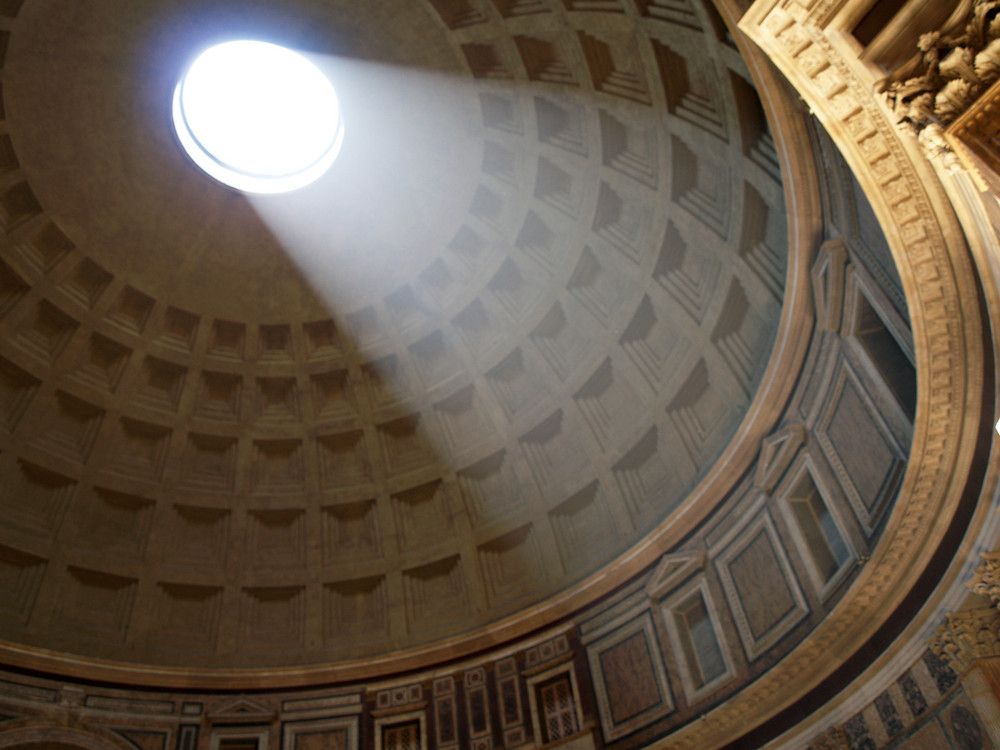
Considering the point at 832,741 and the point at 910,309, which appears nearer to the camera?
the point at 910,309

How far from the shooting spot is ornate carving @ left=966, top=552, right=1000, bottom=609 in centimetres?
938

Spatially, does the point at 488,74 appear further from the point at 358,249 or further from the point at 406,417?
the point at 406,417

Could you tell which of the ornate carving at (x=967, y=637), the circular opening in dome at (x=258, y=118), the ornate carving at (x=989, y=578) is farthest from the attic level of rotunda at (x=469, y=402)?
the ornate carving at (x=989, y=578)

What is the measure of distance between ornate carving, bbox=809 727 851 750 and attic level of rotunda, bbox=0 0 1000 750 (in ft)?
0.14

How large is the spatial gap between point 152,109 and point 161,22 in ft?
7.41

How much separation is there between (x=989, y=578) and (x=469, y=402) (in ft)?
46.1

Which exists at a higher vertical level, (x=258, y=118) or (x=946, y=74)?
(x=258, y=118)

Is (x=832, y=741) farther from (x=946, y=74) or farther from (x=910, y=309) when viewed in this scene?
(x=946, y=74)

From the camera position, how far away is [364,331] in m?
22.5

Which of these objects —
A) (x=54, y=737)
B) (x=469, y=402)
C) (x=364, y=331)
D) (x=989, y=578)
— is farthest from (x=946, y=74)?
(x=54, y=737)

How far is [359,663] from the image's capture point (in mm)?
19125

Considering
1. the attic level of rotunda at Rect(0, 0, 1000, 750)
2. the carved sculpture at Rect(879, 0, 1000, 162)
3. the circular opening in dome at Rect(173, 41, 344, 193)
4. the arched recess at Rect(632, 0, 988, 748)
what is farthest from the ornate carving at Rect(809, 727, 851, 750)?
the circular opening in dome at Rect(173, 41, 344, 193)

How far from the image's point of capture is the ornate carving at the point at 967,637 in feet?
31.8

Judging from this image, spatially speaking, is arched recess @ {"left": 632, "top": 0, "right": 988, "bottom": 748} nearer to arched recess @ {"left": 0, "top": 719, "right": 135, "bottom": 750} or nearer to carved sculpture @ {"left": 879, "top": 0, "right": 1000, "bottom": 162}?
carved sculpture @ {"left": 879, "top": 0, "right": 1000, "bottom": 162}
